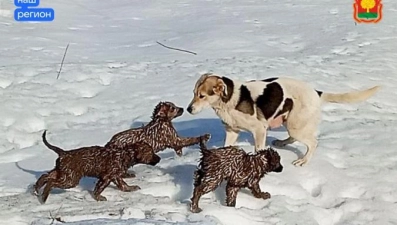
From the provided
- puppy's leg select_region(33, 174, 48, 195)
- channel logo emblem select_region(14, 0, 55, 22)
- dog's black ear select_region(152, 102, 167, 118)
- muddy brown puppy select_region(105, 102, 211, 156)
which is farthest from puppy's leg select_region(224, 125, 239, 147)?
channel logo emblem select_region(14, 0, 55, 22)

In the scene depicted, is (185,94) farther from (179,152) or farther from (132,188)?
(132,188)

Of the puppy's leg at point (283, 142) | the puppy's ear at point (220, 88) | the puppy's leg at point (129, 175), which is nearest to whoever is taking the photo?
the puppy's leg at point (129, 175)

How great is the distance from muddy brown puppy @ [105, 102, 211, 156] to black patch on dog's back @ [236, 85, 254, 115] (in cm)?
48

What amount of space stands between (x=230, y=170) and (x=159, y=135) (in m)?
0.81

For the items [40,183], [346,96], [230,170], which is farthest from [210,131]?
[40,183]

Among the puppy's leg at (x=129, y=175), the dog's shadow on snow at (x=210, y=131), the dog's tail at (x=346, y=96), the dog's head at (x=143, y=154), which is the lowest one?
the dog's shadow on snow at (x=210, y=131)

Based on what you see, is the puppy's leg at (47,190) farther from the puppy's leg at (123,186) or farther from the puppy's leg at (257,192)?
Answer: the puppy's leg at (257,192)

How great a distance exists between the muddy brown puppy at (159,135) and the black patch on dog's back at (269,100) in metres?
0.62

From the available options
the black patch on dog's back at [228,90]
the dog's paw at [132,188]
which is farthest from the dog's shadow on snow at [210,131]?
the dog's paw at [132,188]

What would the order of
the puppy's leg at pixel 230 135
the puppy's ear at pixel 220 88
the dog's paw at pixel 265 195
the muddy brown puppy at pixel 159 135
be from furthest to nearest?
the puppy's leg at pixel 230 135, the puppy's ear at pixel 220 88, the muddy brown puppy at pixel 159 135, the dog's paw at pixel 265 195

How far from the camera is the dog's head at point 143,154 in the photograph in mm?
4938

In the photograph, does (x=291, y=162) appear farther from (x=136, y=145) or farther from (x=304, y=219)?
(x=136, y=145)

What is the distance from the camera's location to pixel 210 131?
22.1 feet

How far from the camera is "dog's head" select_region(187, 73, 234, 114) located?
5.55 m
